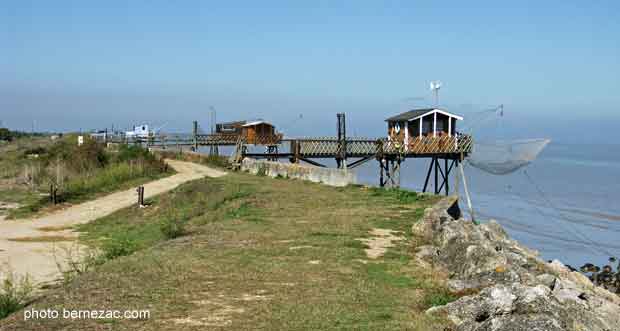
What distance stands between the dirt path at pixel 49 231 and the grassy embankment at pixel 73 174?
109 cm

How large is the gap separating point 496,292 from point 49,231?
51.2ft

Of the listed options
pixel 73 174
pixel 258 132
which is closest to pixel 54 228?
pixel 73 174

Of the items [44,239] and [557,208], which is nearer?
[44,239]

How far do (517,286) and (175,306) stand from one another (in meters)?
3.73

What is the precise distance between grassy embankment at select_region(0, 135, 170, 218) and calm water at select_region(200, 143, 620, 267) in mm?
16312

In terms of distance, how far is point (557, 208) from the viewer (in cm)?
4291

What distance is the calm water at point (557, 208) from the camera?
2967 centimetres

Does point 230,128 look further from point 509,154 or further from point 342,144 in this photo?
point 509,154

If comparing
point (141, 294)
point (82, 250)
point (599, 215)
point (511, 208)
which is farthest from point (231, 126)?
point (141, 294)

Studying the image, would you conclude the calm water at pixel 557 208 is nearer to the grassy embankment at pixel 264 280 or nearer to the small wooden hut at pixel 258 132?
the small wooden hut at pixel 258 132

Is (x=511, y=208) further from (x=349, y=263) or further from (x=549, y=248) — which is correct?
(x=349, y=263)

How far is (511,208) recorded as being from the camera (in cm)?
4256

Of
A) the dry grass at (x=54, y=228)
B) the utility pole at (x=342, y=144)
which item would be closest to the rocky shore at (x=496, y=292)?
the dry grass at (x=54, y=228)

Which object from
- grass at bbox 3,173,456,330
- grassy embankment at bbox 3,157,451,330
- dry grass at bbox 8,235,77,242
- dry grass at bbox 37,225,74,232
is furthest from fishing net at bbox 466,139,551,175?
dry grass at bbox 8,235,77,242
